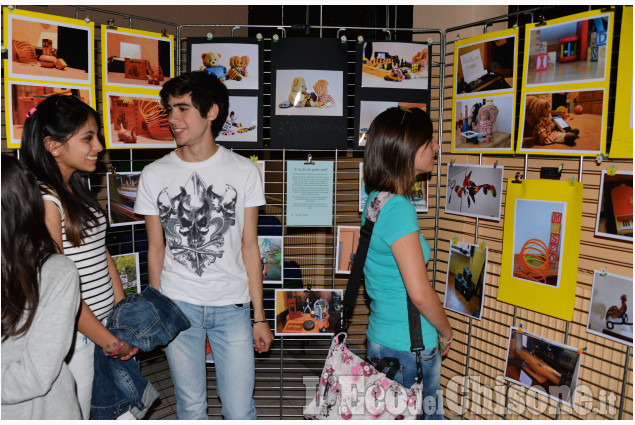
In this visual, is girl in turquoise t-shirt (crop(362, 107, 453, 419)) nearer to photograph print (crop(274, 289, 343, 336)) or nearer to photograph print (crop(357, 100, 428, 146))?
photograph print (crop(357, 100, 428, 146))

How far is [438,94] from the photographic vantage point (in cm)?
250

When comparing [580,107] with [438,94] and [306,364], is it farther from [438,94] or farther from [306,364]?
[306,364]

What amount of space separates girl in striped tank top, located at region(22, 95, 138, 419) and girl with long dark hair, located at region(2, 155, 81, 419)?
1.41ft

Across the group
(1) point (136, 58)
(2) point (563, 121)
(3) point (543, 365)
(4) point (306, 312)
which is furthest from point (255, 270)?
(2) point (563, 121)

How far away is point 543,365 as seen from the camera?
1.96m

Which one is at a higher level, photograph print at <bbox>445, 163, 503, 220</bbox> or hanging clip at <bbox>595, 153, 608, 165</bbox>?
hanging clip at <bbox>595, 153, 608, 165</bbox>

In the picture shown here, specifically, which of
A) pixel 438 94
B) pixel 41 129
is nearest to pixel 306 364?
pixel 438 94

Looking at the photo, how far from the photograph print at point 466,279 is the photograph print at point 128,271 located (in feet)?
5.08

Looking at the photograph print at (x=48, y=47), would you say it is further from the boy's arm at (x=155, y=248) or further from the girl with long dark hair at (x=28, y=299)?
the girl with long dark hair at (x=28, y=299)

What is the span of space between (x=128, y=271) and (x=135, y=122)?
2.42ft

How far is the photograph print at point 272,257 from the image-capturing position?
8.15 feet

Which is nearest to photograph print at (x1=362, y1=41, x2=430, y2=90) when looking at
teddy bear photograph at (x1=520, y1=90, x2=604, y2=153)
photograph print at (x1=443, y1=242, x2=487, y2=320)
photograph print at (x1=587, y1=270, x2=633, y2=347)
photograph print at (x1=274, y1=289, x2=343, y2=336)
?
teddy bear photograph at (x1=520, y1=90, x2=604, y2=153)

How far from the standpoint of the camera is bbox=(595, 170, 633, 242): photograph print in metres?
1.66

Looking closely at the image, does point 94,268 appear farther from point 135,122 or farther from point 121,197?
point 135,122
